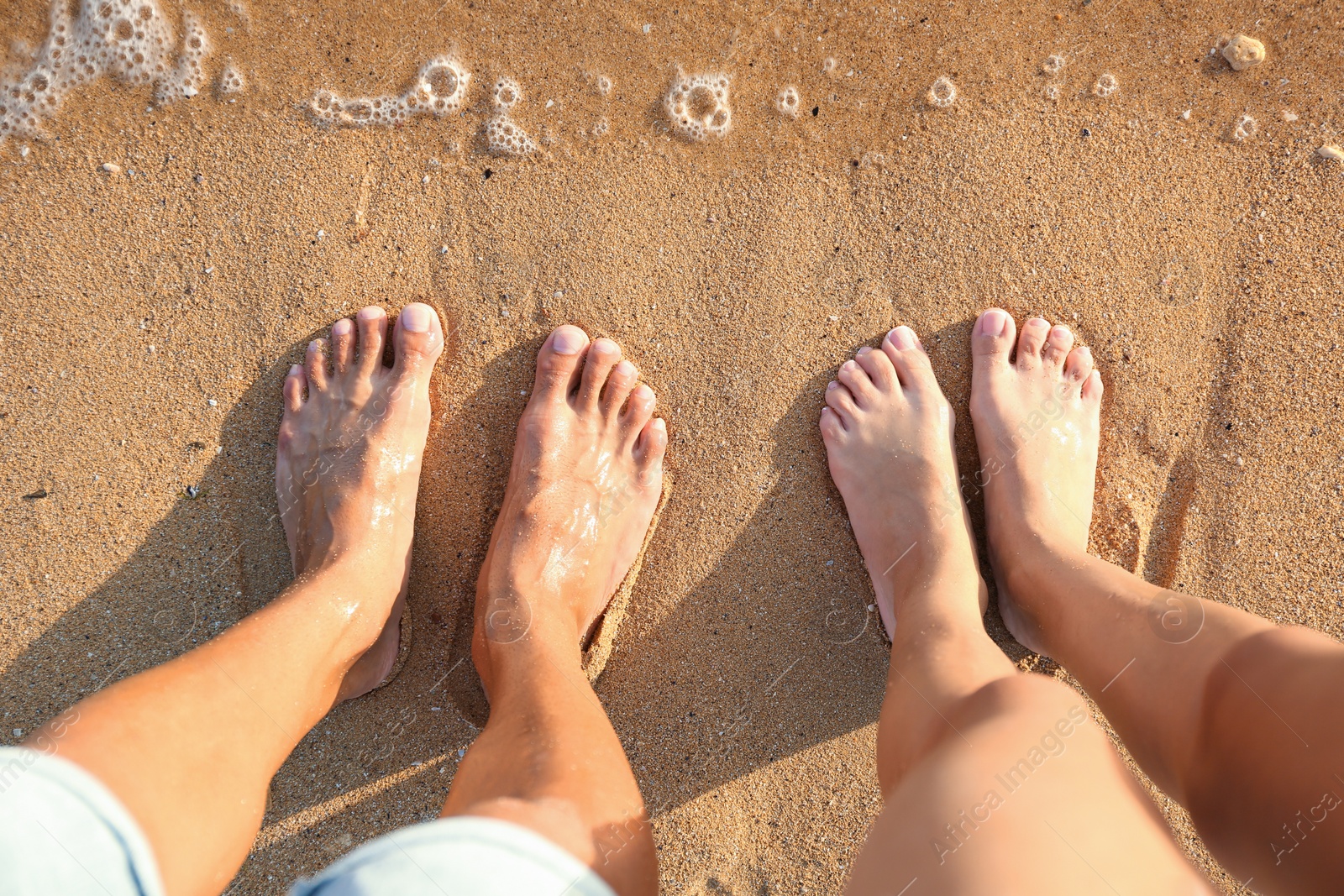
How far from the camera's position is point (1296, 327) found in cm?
207

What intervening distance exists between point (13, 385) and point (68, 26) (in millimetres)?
991

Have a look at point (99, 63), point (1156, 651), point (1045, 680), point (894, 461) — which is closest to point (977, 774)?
point (1045, 680)

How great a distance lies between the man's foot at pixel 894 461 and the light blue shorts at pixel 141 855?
3.81 feet

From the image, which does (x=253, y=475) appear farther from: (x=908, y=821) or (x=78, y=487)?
(x=908, y=821)

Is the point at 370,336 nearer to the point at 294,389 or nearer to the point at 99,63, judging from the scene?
the point at 294,389

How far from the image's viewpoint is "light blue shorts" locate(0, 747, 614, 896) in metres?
1.10

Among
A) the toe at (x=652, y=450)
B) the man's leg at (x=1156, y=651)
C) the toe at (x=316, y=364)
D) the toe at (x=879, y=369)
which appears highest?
the toe at (x=316, y=364)

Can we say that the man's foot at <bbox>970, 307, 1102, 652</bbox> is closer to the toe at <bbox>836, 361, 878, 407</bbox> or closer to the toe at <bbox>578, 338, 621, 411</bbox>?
the toe at <bbox>836, 361, 878, 407</bbox>

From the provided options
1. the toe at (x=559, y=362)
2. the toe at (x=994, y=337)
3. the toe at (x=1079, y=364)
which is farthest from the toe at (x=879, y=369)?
the toe at (x=559, y=362)

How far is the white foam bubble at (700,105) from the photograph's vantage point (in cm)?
206

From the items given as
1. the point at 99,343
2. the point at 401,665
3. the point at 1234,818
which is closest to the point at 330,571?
the point at 401,665

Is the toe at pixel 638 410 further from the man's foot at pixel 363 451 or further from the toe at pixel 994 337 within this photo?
the toe at pixel 994 337

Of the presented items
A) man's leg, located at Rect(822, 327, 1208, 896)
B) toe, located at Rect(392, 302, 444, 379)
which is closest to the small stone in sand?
man's leg, located at Rect(822, 327, 1208, 896)

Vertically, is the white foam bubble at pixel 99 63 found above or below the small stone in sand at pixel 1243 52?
above
